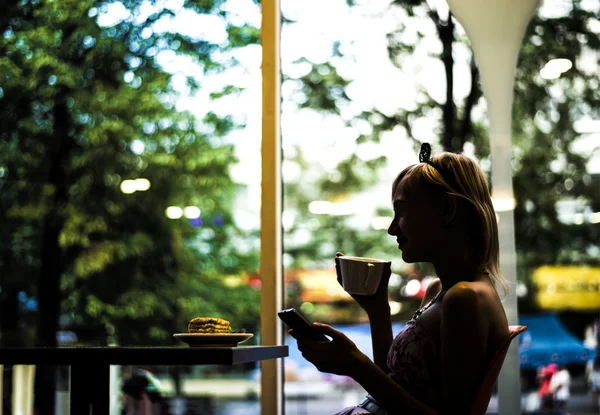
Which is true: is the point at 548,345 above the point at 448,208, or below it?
below

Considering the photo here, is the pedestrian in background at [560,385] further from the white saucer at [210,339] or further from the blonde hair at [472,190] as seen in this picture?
the white saucer at [210,339]

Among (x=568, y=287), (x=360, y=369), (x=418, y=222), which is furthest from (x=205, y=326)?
(x=568, y=287)

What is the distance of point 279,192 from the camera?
116 inches

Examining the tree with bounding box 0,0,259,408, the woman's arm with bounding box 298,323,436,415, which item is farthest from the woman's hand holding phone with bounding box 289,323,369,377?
the tree with bounding box 0,0,259,408

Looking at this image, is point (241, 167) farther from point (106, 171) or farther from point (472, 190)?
point (472, 190)

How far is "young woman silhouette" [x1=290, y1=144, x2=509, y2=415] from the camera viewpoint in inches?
62.6

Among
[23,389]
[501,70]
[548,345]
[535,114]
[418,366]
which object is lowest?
[23,389]

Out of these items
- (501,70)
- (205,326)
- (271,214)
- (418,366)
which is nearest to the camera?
(418,366)

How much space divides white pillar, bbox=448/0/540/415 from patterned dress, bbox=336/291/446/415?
3.50 feet

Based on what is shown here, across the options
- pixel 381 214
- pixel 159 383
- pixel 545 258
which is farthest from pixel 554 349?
pixel 159 383

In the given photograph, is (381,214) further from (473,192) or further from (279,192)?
(473,192)

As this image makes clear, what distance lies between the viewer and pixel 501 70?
110 inches

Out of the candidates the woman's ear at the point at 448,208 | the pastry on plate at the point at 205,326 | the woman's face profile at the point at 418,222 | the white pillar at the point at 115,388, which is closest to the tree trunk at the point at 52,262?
the white pillar at the point at 115,388

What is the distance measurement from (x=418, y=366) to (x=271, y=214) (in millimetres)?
1293
